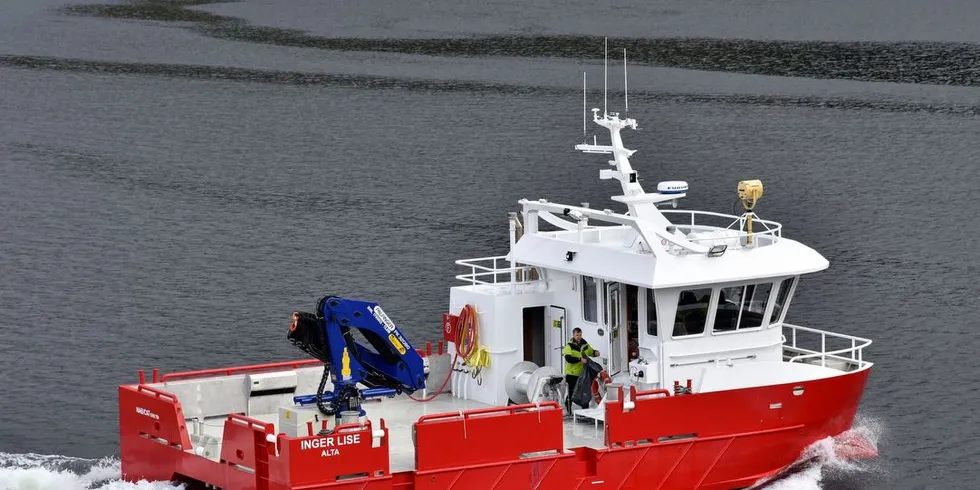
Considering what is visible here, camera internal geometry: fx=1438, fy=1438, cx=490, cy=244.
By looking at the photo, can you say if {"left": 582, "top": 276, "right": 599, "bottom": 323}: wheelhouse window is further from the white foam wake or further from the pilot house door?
the white foam wake

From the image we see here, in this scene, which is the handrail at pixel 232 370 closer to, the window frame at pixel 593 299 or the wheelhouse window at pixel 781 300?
the window frame at pixel 593 299

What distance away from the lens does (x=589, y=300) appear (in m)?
20.7

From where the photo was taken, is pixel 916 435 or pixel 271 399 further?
pixel 916 435

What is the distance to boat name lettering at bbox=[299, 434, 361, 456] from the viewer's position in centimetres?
1677

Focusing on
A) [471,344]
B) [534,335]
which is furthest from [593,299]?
[471,344]

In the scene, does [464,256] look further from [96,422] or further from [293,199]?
[96,422]

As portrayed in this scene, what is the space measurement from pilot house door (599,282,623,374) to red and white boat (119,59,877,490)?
0.10 feet

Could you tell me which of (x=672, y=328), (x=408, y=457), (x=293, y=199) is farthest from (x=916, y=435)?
(x=293, y=199)

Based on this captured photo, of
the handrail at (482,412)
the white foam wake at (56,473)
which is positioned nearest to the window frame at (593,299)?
the handrail at (482,412)

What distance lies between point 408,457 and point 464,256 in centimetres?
2103

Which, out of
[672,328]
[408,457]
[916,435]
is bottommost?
[916,435]

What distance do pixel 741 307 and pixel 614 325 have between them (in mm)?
1794

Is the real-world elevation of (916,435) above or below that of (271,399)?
below

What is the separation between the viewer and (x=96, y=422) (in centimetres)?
2758
